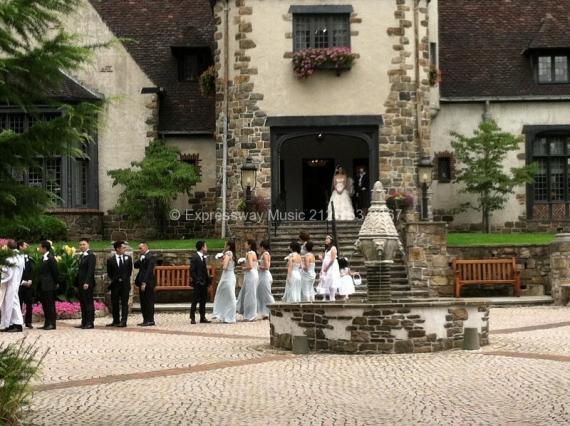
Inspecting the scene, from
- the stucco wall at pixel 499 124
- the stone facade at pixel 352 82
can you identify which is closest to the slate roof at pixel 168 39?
the stone facade at pixel 352 82

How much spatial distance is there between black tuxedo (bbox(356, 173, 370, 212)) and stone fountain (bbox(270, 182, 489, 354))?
51.7ft

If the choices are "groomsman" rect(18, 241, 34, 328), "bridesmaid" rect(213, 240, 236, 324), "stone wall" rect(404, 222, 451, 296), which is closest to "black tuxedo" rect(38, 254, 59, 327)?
"groomsman" rect(18, 241, 34, 328)

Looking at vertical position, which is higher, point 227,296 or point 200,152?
point 200,152

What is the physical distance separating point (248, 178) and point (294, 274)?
651 cm

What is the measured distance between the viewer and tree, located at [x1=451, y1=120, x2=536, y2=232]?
3516cm

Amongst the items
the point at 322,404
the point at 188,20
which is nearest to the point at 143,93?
the point at 188,20

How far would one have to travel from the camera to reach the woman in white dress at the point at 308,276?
966 inches

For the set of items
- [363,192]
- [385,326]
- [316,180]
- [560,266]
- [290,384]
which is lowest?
[290,384]

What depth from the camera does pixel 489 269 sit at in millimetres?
28297

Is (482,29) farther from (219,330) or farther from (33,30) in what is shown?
(33,30)

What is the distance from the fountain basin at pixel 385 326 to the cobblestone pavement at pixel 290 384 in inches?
13.0

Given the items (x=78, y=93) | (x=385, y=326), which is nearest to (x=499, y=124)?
(x=78, y=93)

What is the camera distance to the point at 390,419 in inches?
413

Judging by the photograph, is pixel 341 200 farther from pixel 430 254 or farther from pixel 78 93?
pixel 78 93
